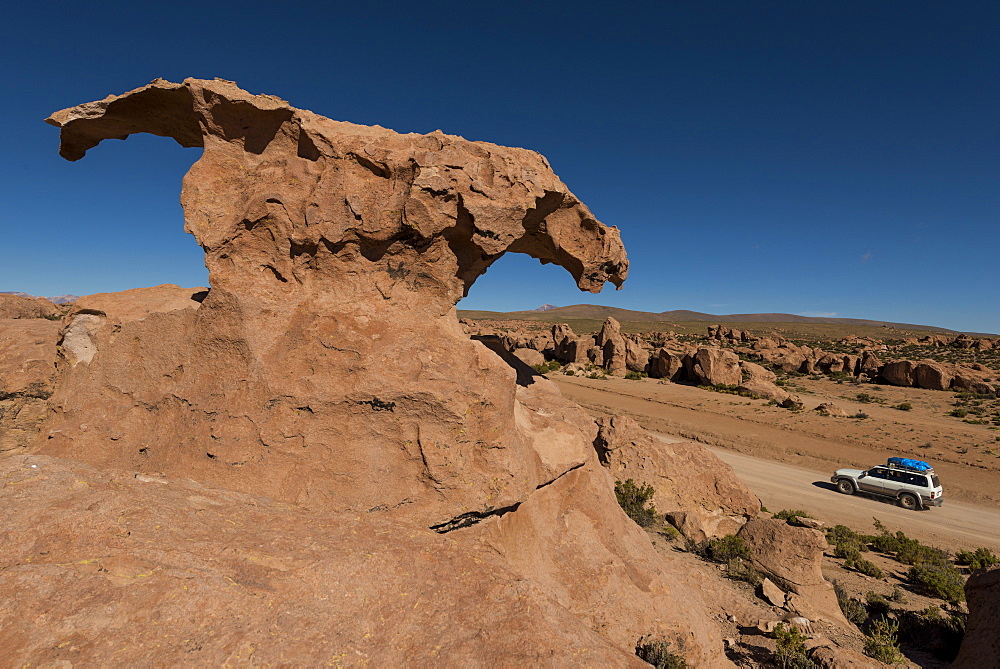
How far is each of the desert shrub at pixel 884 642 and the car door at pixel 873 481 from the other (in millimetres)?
11384

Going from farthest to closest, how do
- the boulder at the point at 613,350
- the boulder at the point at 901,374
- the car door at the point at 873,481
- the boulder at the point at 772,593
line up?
the boulder at the point at 613,350 → the boulder at the point at 901,374 → the car door at the point at 873,481 → the boulder at the point at 772,593

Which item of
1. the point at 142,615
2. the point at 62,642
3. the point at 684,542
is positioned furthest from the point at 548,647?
the point at 684,542

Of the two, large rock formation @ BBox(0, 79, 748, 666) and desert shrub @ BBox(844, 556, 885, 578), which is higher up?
large rock formation @ BBox(0, 79, 748, 666)

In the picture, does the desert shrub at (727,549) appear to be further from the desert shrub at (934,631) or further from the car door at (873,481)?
the car door at (873,481)

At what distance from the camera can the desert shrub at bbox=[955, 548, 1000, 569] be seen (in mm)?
13531

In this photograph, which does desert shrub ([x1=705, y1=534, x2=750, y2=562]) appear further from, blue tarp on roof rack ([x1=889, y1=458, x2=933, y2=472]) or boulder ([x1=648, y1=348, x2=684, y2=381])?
boulder ([x1=648, y1=348, x2=684, y2=381])

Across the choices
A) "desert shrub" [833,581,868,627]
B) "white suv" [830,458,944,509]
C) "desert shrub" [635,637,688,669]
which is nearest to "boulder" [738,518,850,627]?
"desert shrub" [833,581,868,627]

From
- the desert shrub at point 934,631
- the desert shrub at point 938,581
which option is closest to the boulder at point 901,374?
the desert shrub at point 938,581

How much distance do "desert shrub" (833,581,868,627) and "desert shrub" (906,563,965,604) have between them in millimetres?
2459

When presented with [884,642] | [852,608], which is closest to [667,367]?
[852,608]

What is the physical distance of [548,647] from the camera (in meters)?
3.79

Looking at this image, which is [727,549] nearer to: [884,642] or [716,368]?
[884,642]

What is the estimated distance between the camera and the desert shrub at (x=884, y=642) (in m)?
8.69

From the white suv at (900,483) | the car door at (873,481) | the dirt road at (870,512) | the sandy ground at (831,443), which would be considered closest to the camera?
the dirt road at (870,512)
